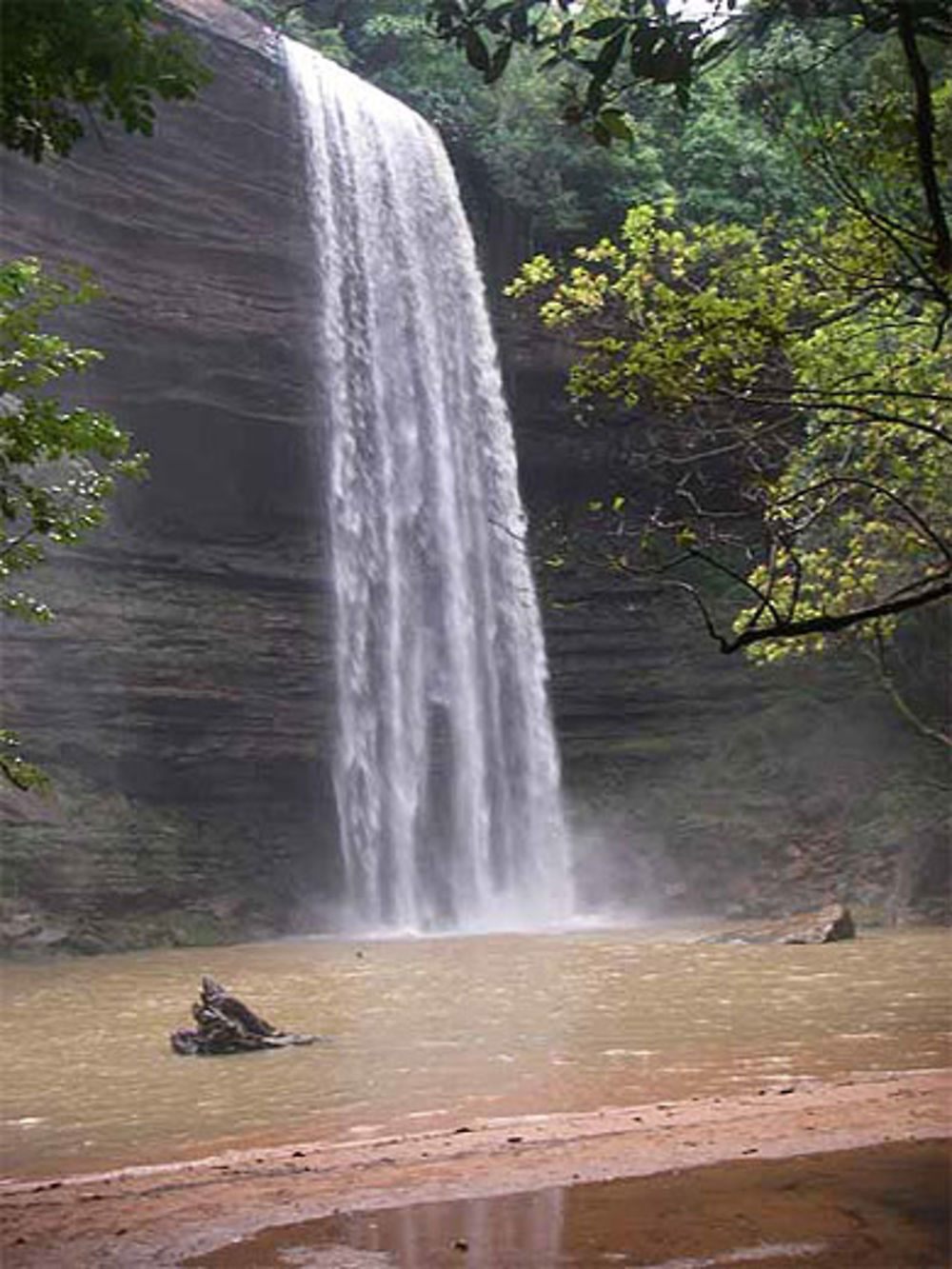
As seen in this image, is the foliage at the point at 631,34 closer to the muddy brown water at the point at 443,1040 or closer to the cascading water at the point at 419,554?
the muddy brown water at the point at 443,1040

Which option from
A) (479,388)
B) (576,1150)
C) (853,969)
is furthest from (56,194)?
(576,1150)

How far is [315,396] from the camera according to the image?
87.1 feet

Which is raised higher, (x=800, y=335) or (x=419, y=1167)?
(x=800, y=335)

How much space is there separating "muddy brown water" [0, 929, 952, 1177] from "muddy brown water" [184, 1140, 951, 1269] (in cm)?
246

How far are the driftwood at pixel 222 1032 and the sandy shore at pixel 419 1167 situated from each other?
140 inches

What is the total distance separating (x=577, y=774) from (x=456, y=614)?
3.93 meters

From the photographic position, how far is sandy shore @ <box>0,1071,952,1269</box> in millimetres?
5016

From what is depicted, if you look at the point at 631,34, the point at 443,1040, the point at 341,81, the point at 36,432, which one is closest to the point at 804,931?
the point at 443,1040

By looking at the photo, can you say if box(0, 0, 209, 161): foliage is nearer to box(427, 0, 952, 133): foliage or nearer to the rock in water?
box(427, 0, 952, 133): foliage

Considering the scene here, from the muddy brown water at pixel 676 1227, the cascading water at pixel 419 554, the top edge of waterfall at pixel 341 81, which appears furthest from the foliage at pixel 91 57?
the top edge of waterfall at pixel 341 81

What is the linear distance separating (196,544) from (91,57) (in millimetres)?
22441

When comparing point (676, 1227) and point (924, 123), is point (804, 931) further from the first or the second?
point (924, 123)

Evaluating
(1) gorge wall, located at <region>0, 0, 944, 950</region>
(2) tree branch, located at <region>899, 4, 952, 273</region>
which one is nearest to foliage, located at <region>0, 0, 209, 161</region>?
(2) tree branch, located at <region>899, 4, 952, 273</region>

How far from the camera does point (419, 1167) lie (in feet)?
19.9
